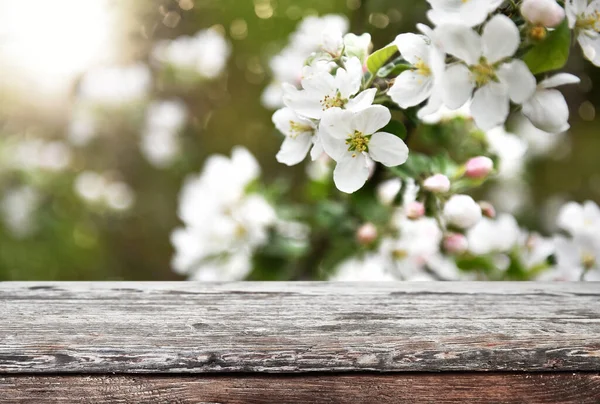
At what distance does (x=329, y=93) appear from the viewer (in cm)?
58

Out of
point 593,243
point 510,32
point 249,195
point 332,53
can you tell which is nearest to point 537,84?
point 510,32

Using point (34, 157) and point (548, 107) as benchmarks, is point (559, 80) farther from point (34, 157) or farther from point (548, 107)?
point (34, 157)

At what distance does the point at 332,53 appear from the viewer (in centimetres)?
63

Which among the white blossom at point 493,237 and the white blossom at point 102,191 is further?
the white blossom at point 102,191

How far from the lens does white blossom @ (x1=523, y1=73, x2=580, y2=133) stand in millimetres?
543

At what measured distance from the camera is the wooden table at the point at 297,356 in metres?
0.53

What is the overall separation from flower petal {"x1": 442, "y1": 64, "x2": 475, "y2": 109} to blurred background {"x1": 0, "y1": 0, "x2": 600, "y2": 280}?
1046 millimetres

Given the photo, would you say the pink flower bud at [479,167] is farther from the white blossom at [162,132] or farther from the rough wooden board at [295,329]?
the white blossom at [162,132]

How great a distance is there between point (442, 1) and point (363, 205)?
0.53 metres

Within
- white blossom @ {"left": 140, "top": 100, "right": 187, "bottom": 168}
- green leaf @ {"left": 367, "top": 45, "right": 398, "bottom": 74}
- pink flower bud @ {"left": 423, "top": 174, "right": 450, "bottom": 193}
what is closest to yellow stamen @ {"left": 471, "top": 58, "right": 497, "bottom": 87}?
A: green leaf @ {"left": 367, "top": 45, "right": 398, "bottom": 74}

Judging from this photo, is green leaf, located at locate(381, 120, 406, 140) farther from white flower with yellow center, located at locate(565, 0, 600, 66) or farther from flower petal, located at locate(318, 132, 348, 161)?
white flower with yellow center, located at locate(565, 0, 600, 66)

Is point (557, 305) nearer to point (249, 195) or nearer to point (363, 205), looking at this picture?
point (363, 205)

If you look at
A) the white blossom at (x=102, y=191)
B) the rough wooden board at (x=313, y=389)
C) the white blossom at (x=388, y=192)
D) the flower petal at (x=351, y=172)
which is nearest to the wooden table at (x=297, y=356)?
the rough wooden board at (x=313, y=389)

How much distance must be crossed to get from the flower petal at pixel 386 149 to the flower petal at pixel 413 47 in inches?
2.9
